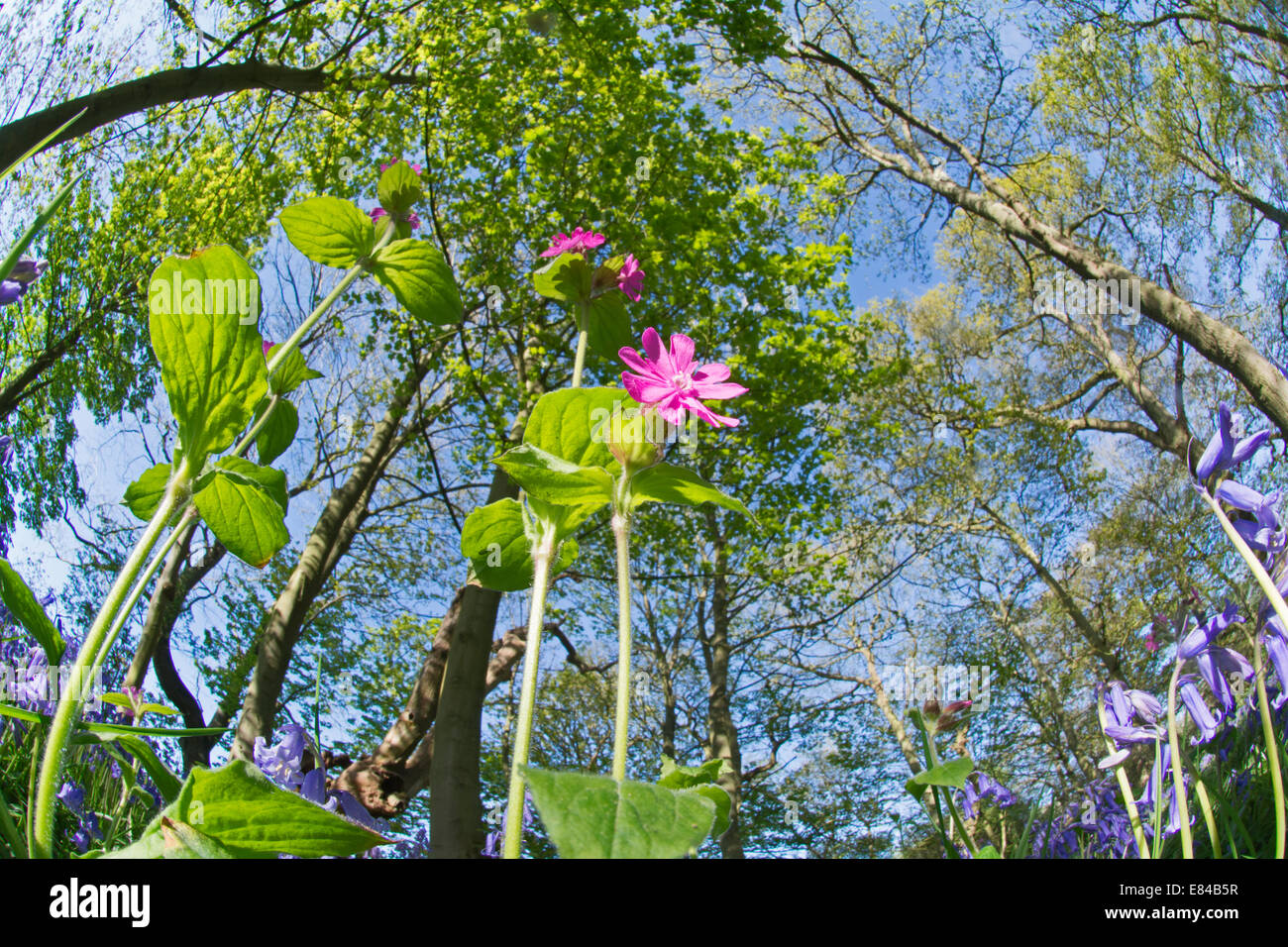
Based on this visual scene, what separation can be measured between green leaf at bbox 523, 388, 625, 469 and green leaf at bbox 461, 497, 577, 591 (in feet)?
0.21

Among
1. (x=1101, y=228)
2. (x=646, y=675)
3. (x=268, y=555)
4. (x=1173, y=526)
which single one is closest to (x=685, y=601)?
(x=646, y=675)

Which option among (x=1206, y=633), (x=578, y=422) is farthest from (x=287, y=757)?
(x=1206, y=633)

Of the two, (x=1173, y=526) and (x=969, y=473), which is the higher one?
(x=969, y=473)

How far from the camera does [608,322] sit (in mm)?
866

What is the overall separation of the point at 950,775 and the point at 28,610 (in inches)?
20.8

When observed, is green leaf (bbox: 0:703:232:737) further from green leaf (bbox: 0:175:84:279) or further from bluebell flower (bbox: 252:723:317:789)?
bluebell flower (bbox: 252:723:317:789)

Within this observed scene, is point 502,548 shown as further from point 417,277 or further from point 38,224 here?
point 38,224

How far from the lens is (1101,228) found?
35.8 ft

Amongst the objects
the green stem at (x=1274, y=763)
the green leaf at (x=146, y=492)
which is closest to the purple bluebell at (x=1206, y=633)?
the green stem at (x=1274, y=763)

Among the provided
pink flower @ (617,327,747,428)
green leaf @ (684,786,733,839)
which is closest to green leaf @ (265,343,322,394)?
pink flower @ (617,327,747,428)

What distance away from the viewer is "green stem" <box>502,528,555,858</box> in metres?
0.40
